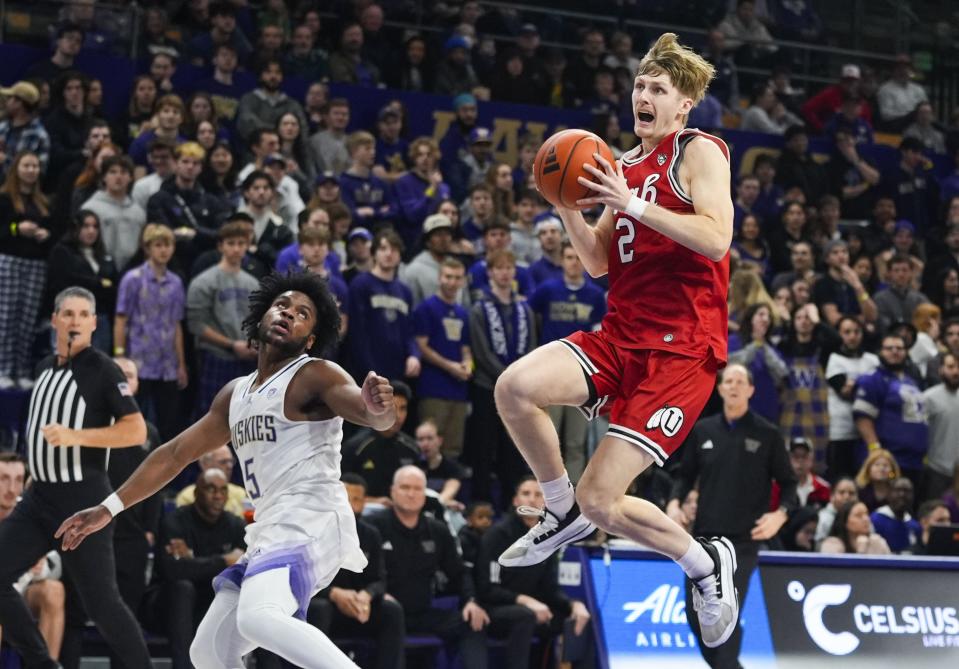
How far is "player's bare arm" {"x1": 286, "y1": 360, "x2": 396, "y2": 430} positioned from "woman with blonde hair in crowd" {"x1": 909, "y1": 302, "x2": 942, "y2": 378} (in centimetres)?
920

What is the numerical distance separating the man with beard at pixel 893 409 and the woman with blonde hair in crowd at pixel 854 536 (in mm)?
1622

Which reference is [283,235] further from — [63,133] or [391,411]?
[391,411]

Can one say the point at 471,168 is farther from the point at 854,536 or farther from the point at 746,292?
the point at 854,536

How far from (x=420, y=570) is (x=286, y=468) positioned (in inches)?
172

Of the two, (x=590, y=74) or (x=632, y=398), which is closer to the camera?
(x=632, y=398)

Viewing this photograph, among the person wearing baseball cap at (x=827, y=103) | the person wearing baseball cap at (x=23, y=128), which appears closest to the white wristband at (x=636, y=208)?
the person wearing baseball cap at (x=23, y=128)

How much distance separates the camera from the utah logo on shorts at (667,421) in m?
6.16

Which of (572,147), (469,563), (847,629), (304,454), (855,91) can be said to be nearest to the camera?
(572,147)

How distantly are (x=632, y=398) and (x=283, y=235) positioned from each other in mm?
6408

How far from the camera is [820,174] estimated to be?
683 inches

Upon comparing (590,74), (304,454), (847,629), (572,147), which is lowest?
(847,629)

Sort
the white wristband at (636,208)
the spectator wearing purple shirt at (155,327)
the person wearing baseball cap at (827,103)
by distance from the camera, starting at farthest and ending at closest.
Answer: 1. the person wearing baseball cap at (827,103)
2. the spectator wearing purple shirt at (155,327)
3. the white wristband at (636,208)

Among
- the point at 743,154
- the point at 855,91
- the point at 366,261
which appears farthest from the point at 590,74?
the point at 366,261

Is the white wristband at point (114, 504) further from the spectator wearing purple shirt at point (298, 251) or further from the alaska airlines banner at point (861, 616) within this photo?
the alaska airlines banner at point (861, 616)
